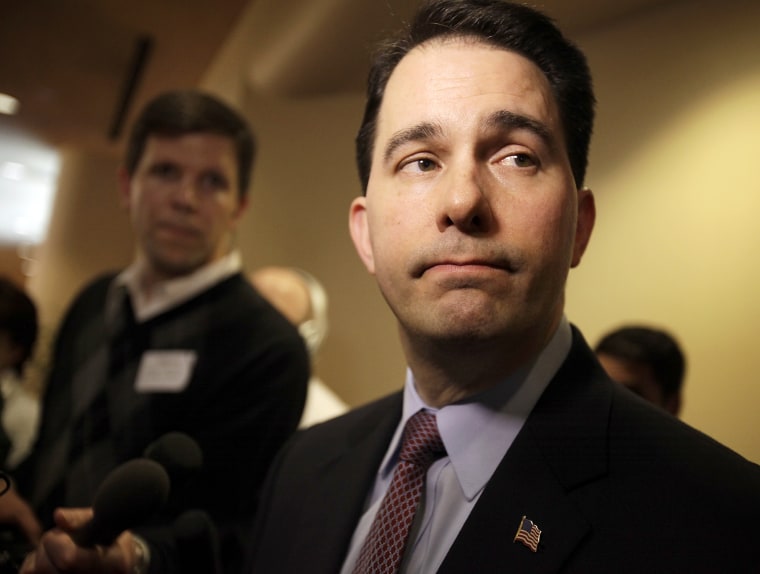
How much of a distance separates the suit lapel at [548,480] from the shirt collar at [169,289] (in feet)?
1.89

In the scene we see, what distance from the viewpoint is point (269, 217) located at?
1095 millimetres

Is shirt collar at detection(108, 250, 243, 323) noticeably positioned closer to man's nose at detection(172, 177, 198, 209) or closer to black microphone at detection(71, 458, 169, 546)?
man's nose at detection(172, 177, 198, 209)

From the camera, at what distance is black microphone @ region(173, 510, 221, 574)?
83 centimetres

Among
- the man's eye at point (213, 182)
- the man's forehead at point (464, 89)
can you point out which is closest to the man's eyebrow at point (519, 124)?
the man's forehead at point (464, 89)

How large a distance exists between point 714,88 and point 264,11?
0.70 m

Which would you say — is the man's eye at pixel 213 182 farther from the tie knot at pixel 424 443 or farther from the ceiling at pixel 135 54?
the tie knot at pixel 424 443

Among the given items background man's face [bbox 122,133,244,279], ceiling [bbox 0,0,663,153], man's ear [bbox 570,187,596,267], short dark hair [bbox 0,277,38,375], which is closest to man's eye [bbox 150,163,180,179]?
background man's face [bbox 122,133,244,279]

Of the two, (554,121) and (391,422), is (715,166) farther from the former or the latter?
(391,422)

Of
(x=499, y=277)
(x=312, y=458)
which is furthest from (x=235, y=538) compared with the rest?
(x=499, y=277)

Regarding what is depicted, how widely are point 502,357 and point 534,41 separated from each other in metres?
0.38

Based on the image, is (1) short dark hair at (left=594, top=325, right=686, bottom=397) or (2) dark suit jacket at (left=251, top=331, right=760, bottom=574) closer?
(2) dark suit jacket at (left=251, top=331, right=760, bottom=574)

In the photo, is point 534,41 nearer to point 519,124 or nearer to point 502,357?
point 519,124

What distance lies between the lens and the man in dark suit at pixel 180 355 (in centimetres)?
88

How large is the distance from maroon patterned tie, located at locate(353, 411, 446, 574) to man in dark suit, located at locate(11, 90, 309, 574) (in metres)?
0.26
